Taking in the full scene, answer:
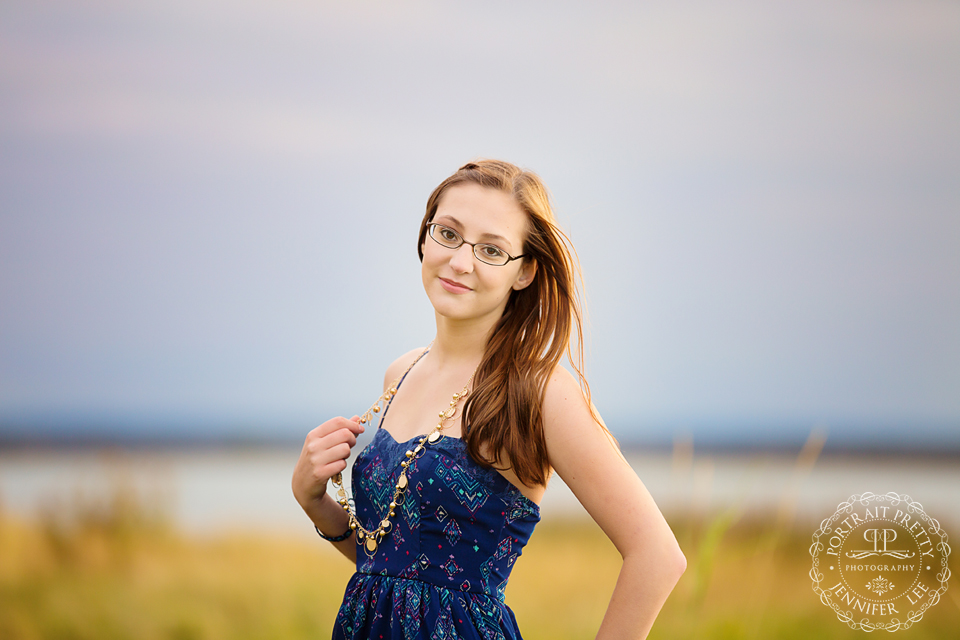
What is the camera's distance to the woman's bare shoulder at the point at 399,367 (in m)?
1.54

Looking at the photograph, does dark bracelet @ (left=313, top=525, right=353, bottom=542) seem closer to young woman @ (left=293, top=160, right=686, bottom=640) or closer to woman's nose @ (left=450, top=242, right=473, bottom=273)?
young woman @ (left=293, top=160, right=686, bottom=640)

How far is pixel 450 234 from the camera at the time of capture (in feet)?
4.11

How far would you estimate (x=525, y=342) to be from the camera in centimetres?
129

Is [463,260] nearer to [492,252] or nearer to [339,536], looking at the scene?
[492,252]

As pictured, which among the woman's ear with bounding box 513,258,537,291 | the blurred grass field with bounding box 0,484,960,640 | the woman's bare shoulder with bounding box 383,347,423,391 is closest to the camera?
the woman's ear with bounding box 513,258,537,291

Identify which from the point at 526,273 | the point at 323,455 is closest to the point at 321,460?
the point at 323,455

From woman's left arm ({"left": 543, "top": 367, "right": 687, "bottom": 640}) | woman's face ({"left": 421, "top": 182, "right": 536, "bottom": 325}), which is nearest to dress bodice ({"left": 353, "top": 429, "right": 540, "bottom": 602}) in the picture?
woman's left arm ({"left": 543, "top": 367, "right": 687, "bottom": 640})

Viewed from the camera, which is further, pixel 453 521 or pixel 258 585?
pixel 258 585

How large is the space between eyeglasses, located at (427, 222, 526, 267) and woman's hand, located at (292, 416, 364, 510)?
37cm

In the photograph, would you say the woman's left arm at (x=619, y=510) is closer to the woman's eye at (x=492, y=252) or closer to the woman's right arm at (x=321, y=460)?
the woman's eye at (x=492, y=252)

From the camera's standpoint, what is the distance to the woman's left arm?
1102mm

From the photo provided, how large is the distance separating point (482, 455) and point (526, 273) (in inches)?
13.7

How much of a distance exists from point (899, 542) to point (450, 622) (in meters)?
2.47

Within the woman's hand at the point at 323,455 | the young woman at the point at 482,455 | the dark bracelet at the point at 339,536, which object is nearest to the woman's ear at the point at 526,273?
the young woman at the point at 482,455
